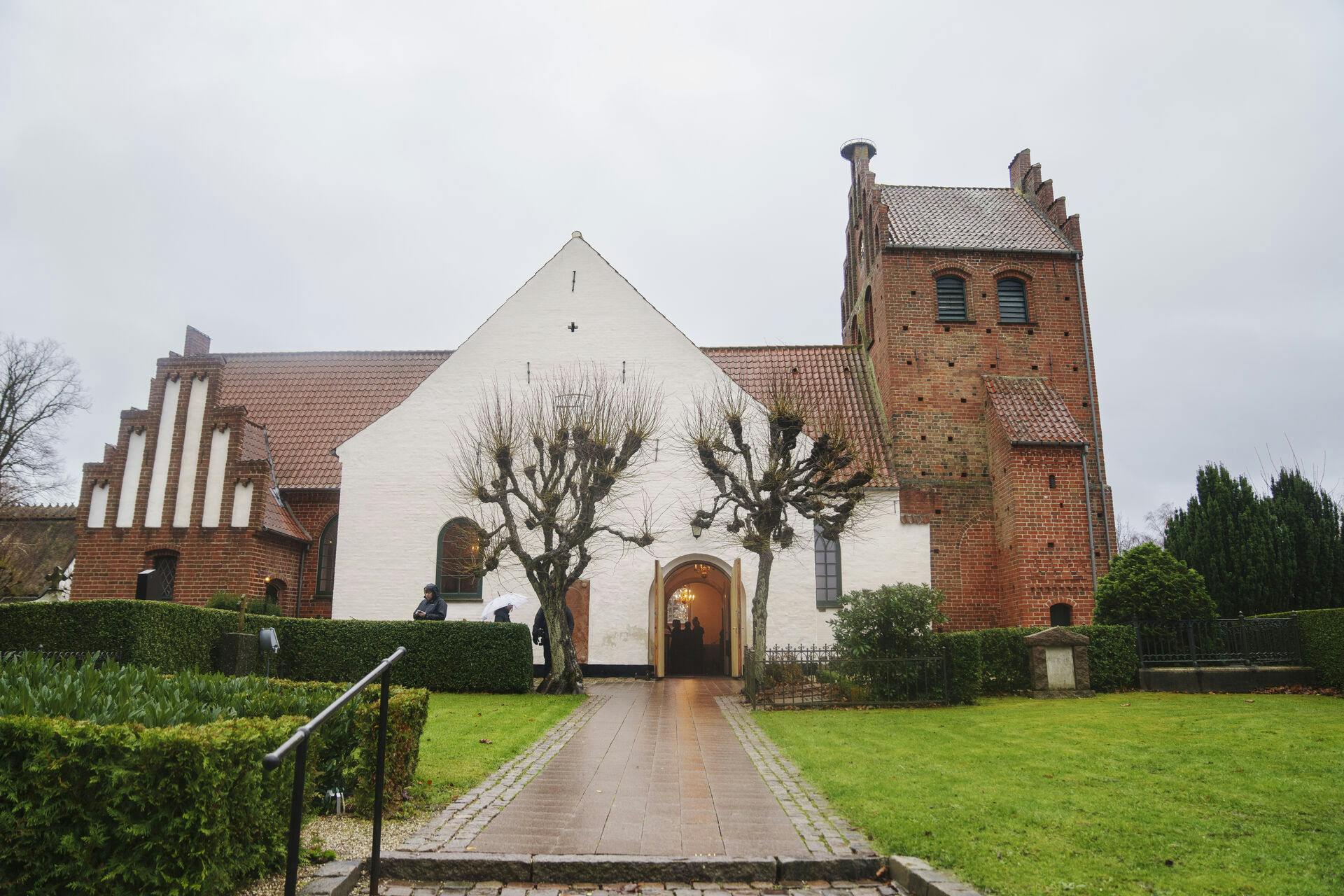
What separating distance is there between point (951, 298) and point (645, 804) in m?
19.1

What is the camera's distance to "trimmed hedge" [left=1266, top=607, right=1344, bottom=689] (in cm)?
1470

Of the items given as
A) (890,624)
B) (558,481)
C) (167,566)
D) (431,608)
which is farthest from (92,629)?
(890,624)

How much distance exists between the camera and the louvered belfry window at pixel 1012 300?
23594 millimetres

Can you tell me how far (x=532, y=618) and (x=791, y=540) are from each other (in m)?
6.98

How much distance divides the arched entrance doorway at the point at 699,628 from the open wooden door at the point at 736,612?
0.06 metres

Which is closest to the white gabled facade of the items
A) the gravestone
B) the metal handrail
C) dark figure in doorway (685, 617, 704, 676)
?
dark figure in doorway (685, 617, 704, 676)

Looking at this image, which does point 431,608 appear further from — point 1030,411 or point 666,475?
point 1030,411

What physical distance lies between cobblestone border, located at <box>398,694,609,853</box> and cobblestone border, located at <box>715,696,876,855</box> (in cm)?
218

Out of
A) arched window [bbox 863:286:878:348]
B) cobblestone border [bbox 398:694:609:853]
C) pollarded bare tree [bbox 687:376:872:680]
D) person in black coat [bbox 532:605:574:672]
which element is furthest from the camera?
arched window [bbox 863:286:878:348]

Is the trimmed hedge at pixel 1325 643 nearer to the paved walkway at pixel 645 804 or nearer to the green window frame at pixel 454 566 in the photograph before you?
the paved walkway at pixel 645 804

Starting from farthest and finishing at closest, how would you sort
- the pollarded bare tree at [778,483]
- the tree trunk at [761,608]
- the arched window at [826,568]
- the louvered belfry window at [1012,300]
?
the louvered belfry window at [1012,300] → the arched window at [826,568] → the pollarded bare tree at [778,483] → the tree trunk at [761,608]

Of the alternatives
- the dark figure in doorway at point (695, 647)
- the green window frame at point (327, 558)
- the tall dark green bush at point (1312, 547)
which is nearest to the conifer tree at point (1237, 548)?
the tall dark green bush at point (1312, 547)

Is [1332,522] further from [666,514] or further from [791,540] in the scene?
[666,514]

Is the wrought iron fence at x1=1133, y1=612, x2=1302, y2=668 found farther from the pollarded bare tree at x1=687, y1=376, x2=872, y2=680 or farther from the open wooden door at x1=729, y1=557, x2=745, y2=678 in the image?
the open wooden door at x1=729, y1=557, x2=745, y2=678
